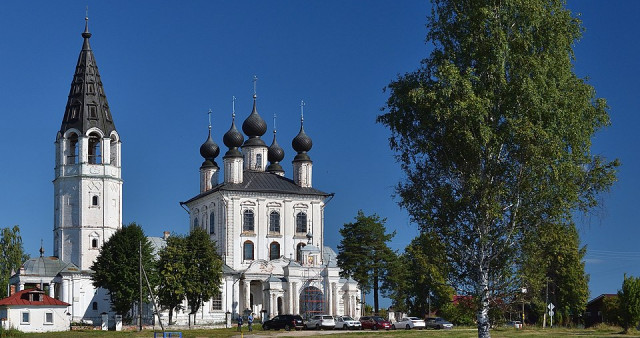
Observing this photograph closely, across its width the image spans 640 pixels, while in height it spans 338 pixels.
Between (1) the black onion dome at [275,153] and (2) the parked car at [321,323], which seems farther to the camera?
(1) the black onion dome at [275,153]

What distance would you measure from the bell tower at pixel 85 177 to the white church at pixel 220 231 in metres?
0.07

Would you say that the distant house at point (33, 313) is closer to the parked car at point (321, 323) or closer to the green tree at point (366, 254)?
the parked car at point (321, 323)

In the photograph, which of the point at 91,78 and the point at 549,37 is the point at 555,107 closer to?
the point at 549,37

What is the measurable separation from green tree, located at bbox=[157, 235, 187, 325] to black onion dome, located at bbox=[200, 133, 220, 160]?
59.0 feet

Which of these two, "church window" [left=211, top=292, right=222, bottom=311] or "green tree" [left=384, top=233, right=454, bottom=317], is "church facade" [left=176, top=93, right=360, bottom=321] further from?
"green tree" [left=384, top=233, right=454, bottom=317]

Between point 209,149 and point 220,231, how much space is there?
8.54 meters

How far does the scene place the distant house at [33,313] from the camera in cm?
5625

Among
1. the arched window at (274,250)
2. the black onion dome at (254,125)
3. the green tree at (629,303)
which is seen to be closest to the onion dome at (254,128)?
the black onion dome at (254,125)

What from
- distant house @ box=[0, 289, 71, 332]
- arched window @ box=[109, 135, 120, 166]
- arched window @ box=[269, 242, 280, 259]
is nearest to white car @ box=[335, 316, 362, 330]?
arched window @ box=[269, 242, 280, 259]

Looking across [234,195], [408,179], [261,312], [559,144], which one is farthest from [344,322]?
[559,144]

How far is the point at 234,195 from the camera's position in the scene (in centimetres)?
7625

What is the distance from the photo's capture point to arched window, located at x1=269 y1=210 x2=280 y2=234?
77.4 metres

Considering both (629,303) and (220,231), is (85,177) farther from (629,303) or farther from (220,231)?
(629,303)

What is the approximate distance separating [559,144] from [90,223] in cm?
4422
